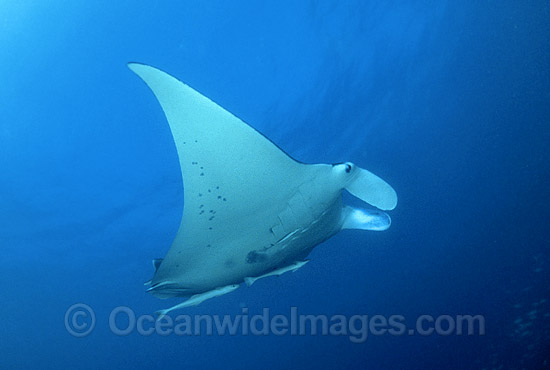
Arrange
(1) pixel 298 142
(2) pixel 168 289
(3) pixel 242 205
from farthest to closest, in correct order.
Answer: (1) pixel 298 142 < (2) pixel 168 289 < (3) pixel 242 205

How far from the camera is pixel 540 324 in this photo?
1748cm

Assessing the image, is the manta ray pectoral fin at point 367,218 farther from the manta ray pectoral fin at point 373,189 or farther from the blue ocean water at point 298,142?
the blue ocean water at point 298,142

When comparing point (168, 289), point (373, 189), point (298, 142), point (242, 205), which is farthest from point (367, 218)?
point (298, 142)

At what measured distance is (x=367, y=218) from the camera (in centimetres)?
343

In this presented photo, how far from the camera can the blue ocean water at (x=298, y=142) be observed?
6.82 meters

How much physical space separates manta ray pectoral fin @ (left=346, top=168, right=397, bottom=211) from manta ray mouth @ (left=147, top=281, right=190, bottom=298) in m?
1.90

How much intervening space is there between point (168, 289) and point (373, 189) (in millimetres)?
2195

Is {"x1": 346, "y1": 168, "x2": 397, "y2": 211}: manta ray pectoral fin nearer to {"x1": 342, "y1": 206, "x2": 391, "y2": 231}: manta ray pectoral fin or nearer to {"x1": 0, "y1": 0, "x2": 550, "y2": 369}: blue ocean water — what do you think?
{"x1": 342, "y1": 206, "x2": 391, "y2": 231}: manta ray pectoral fin

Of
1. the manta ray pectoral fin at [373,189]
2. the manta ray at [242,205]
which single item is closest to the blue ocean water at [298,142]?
the manta ray at [242,205]

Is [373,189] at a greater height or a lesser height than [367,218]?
greater

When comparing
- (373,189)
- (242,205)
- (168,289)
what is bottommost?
(168,289)

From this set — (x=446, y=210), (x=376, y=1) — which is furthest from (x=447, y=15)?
(x=446, y=210)

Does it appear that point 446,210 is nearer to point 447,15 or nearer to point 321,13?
point 447,15

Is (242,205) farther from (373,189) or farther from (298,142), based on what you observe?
(298,142)
